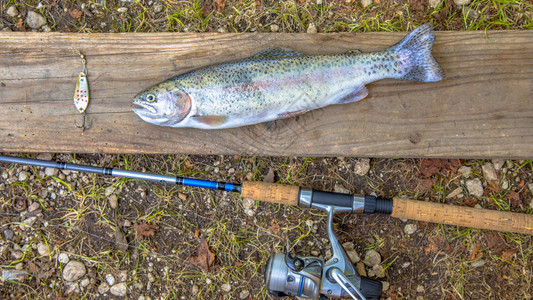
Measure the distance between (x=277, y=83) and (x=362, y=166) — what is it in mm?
1198

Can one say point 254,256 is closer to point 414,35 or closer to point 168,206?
point 168,206

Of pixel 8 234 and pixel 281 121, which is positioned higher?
pixel 281 121

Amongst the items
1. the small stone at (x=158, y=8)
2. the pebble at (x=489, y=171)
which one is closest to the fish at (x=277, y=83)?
the small stone at (x=158, y=8)

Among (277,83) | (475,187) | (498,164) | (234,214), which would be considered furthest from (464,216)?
(234,214)

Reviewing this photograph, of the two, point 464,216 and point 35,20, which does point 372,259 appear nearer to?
point 464,216

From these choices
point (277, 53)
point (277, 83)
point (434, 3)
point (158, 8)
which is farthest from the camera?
point (158, 8)

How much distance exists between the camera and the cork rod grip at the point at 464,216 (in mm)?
2818

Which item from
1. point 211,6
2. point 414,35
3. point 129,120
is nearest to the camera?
point 414,35

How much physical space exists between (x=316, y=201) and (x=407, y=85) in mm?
1247

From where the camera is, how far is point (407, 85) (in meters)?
2.83

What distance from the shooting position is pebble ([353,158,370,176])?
3.18 metres

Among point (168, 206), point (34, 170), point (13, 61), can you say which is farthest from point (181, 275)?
point (13, 61)

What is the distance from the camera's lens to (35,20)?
331 centimetres

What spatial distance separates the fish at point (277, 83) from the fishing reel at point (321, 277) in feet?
3.04
